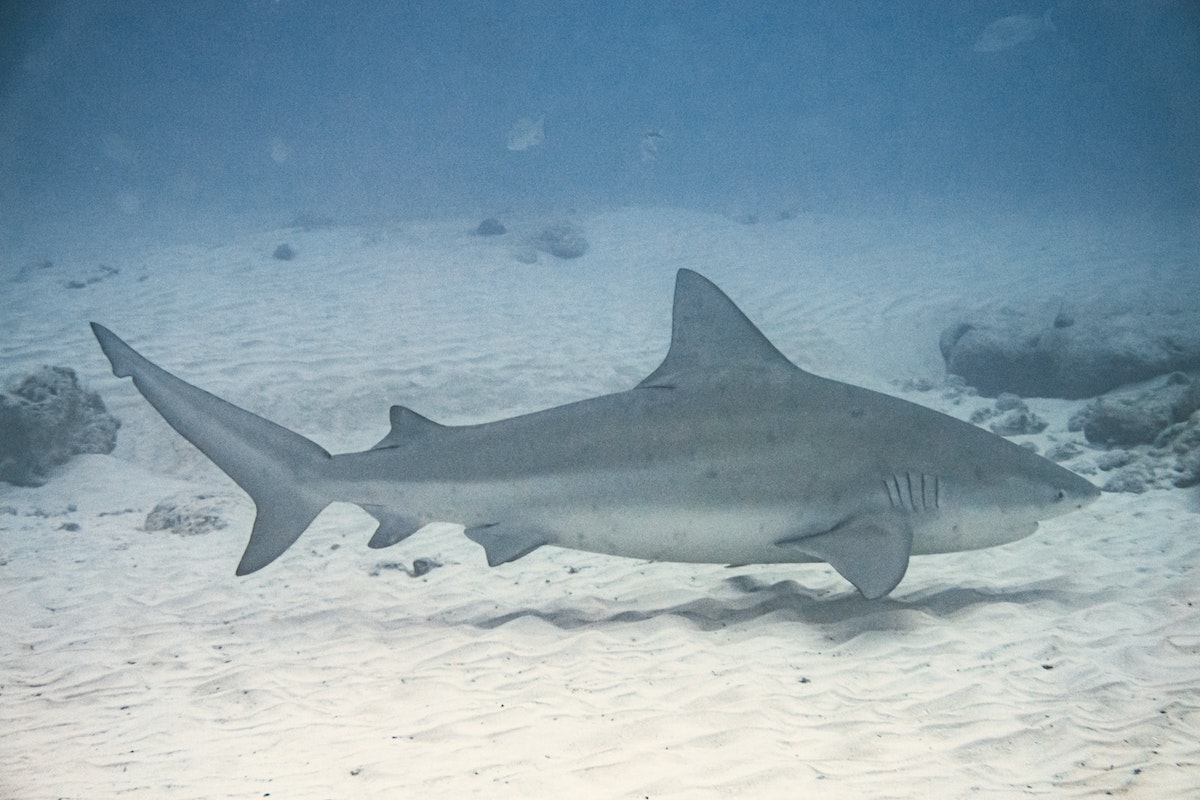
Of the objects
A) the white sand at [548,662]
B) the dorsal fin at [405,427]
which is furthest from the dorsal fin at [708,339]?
the white sand at [548,662]

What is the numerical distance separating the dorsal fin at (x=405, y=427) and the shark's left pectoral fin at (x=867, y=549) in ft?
8.50

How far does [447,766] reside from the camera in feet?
10.6

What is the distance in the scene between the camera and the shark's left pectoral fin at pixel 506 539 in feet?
15.6

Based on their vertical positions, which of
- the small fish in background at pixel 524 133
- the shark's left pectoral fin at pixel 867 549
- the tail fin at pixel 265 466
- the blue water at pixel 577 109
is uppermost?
the blue water at pixel 577 109

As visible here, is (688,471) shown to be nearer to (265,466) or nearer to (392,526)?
(392,526)

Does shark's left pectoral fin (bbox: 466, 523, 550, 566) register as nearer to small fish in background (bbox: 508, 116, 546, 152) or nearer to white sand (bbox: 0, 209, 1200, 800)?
white sand (bbox: 0, 209, 1200, 800)

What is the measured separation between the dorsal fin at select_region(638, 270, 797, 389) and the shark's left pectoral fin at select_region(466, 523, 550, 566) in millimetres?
1330

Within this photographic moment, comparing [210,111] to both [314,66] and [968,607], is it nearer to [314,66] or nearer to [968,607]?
[314,66]

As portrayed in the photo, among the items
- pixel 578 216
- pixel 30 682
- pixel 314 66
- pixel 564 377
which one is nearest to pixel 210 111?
pixel 314 66

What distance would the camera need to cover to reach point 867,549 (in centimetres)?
436

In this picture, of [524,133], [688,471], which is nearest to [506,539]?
[688,471]

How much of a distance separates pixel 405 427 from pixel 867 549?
10.6ft

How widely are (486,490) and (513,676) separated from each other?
46.8 inches

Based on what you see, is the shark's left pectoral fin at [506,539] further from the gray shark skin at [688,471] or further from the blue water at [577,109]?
the blue water at [577,109]
